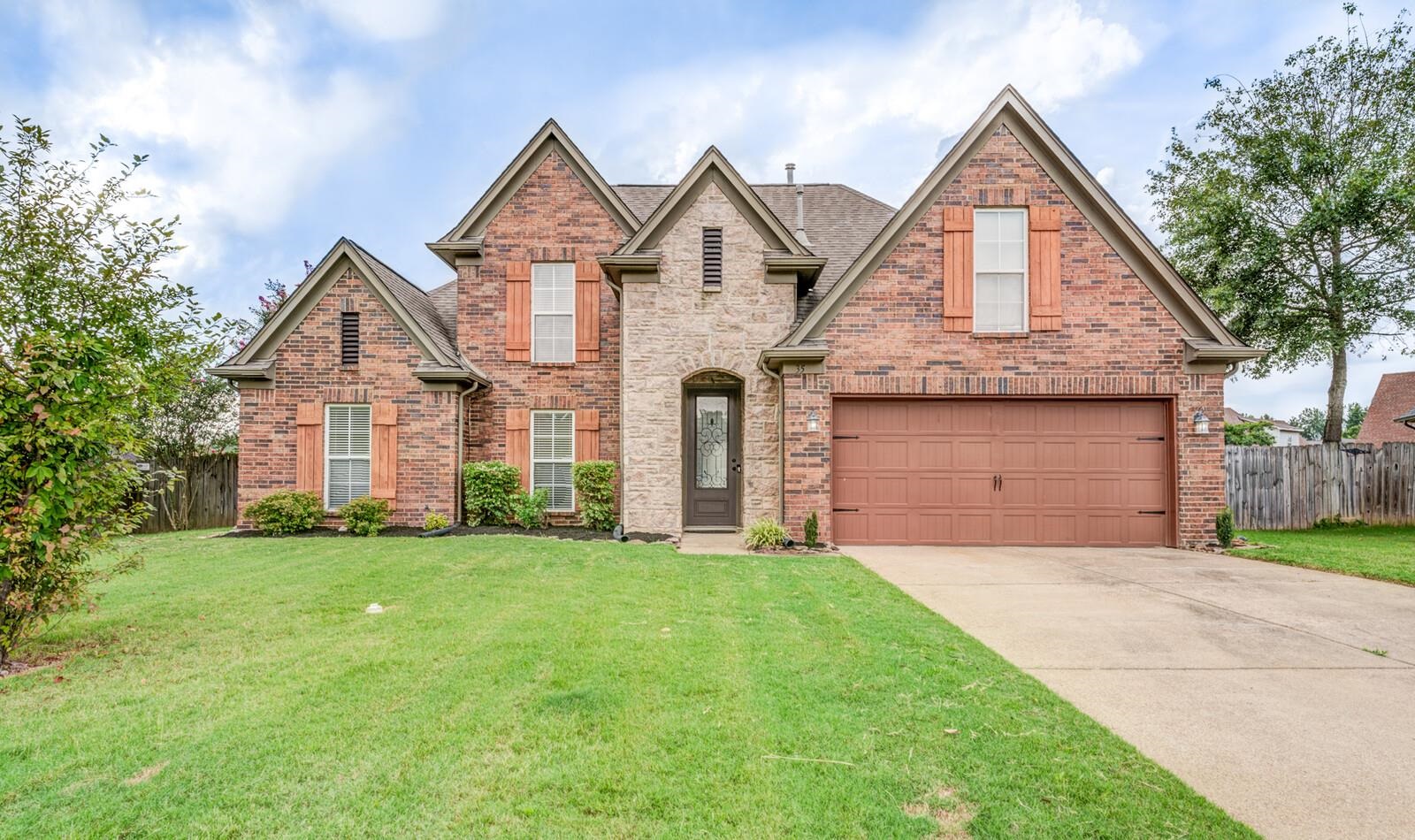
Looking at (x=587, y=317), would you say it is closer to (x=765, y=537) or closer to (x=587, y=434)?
(x=587, y=434)

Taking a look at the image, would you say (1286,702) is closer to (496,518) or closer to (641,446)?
(641,446)

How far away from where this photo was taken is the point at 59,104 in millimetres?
8898

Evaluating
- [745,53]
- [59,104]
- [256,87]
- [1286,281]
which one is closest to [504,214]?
[256,87]

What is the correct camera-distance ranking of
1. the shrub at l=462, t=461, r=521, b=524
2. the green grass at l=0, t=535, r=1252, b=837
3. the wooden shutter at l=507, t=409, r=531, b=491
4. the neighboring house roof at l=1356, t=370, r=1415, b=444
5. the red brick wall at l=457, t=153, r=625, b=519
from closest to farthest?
the green grass at l=0, t=535, r=1252, b=837 → the shrub at l=462, t=461, r=521, b=524 → the wooden shutter at l=507, t=409, r=531, b=491 → the red brick wall at l=457, t=153, r=625, b=519 → the neighboring house roof at l=1356, t=370, r=1415, b=444

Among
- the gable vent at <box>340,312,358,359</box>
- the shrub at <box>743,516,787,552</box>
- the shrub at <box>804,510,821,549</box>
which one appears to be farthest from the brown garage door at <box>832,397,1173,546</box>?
Answer: the gable vent at <box>340,312,358,359</box>

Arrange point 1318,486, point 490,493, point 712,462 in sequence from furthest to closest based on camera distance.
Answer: point 1318,486
point 712,462
point 490,493

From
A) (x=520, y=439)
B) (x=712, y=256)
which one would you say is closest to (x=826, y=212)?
(x=712, y=256)

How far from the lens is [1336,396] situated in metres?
14.9

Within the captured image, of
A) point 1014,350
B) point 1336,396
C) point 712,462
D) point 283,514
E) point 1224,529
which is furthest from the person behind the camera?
point 1336,396

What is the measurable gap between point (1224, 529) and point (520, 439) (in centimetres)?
1165

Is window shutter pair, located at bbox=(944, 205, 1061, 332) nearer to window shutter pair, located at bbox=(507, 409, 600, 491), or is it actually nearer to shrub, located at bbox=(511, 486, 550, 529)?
window shutter pair, located at bbox=(507, 409, 600, 491)

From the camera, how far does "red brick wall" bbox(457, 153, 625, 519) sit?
11.7m

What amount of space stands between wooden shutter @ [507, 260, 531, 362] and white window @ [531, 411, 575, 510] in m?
1.19

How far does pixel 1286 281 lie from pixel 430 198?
20.4m
